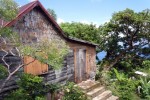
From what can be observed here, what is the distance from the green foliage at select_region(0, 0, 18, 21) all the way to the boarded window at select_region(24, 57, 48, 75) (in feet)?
13.6

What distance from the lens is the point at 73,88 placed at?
1215cm

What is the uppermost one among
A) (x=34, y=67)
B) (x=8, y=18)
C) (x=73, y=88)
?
(x=8, y=18)

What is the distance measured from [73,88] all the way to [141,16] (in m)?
15.1

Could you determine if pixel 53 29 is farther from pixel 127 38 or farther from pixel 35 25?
pixel 127 38

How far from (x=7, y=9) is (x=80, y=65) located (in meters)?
9.72

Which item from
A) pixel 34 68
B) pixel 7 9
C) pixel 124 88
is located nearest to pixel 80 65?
pixel 124 88

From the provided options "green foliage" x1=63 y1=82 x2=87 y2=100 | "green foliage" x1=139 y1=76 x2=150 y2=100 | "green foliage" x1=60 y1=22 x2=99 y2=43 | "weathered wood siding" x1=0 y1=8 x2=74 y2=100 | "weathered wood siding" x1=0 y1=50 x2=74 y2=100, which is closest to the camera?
"green foliage" x1=63 y1=82 x2=87 y2=100

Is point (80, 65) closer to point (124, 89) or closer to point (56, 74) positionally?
point (56, 74)

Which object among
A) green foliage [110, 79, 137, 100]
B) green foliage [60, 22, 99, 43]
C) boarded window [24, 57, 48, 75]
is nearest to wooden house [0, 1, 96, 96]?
boarded window [24, 57, 48, 75]

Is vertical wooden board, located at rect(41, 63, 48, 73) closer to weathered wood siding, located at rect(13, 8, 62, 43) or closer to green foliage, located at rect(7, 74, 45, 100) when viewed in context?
weathered wood siding, located at rect(13, 8, 62, 43)

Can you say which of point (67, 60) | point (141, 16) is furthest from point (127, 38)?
point (67, 60)

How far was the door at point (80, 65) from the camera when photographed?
17281 mm

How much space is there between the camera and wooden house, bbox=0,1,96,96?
492 inches

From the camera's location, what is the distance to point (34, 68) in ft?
43.5
